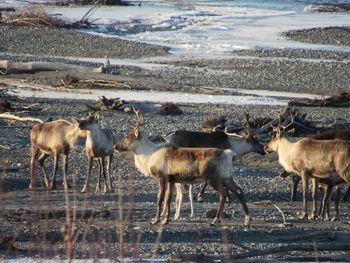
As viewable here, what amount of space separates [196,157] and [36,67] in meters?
15.7

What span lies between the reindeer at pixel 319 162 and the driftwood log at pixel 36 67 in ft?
47.3

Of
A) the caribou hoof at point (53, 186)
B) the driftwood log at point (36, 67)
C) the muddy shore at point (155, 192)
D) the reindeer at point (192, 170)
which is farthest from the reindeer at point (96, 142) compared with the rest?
the driftwood log at point (36, 67)

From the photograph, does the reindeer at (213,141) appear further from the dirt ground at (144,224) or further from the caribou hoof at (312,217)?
the caribou hoof at (312,217)

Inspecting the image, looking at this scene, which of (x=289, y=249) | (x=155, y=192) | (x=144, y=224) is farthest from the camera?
(x=155, y=192)

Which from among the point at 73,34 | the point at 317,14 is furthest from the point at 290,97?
the point at 317,14

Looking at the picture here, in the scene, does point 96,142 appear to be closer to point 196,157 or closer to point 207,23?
point 196,157

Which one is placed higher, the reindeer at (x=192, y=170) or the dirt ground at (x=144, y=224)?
the reindeer at (x=192, y=170)

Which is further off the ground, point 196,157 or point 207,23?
point 196,157

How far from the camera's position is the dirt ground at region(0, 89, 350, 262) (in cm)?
758

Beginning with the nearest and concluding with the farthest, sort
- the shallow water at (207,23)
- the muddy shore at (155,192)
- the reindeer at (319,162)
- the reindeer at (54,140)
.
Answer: the muddy shore at (155,192) → the reindeer at (319,162) → the reindeer at (54,140) → the shallow water at (207,23)

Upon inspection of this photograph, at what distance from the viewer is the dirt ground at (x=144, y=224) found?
7.58 meters

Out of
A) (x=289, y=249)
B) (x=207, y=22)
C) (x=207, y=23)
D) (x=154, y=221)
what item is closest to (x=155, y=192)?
(x=154, y=221)

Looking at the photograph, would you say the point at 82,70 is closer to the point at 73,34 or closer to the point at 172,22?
the point at 73,34

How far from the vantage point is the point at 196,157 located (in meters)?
10.4
